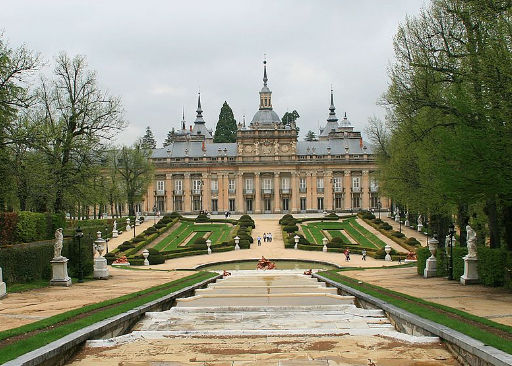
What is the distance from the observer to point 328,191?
75.9 m

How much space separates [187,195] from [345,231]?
30.5 meters

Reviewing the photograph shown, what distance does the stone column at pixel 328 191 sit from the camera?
75812 mm

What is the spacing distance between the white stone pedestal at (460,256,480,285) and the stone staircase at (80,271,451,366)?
6.92 meters

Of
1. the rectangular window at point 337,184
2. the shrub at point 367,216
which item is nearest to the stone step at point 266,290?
the shrub at point 367,216

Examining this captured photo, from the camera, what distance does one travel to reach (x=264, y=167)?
7625cm

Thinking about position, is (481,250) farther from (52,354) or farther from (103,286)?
(52,354)

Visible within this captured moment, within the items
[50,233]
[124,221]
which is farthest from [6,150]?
[124,221]

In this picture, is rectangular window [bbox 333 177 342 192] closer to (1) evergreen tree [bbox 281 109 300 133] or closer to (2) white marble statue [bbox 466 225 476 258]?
(1) evergreen tree [bbox 281 109 300 133]

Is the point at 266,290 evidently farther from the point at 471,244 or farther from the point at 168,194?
the point at 168,194

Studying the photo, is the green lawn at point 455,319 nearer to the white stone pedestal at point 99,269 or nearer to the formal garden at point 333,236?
the white stone pedestal at point 99,269

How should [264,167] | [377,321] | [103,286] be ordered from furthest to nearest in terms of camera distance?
[264,167] < [103,286] < [377,321]

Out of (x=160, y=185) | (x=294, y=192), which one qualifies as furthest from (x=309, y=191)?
(x=160, y=185)

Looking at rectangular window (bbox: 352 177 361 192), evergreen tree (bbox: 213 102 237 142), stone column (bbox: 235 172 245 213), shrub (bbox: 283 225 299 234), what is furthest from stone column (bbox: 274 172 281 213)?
shrub (bbox: 283 225 299 234)

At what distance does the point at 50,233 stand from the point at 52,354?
16227 millimetres
